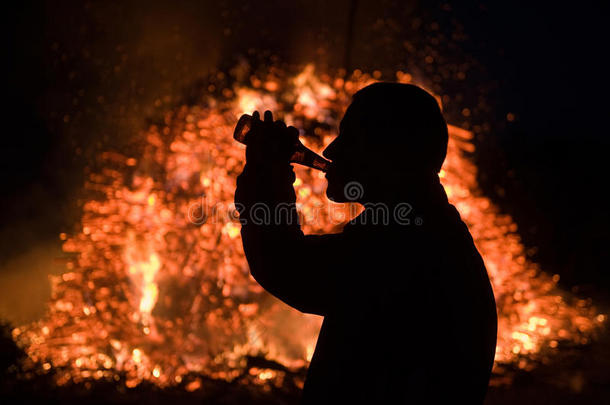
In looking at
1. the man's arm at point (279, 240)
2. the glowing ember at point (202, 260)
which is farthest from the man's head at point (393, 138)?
the glowing ember at point (202, 260)

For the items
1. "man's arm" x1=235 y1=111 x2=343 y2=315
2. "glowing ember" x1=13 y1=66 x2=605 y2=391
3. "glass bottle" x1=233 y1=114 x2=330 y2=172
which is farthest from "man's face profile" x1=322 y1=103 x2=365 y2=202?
"glowing ember" x1=13 y1=66 x2=605 y2=391

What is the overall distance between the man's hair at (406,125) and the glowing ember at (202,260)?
4053 millimetres

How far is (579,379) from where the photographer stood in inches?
187

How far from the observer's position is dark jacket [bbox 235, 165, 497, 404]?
1.05m

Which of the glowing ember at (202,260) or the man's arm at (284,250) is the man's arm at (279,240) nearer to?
the man's arm at (284,250)

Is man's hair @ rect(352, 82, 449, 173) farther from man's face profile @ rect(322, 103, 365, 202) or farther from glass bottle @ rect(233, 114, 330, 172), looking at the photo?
glass bottle @ rect(233, 114, 330, 172)

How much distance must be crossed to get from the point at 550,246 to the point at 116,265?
29.8ft

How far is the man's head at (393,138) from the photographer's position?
1.17 m

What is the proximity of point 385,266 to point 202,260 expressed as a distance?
556cm

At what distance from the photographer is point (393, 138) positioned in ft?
3.85

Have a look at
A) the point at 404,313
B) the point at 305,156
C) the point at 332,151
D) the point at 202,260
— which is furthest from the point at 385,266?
the point at 202,260

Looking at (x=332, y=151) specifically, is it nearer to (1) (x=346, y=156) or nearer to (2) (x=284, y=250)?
(1) (x=346, y=156)

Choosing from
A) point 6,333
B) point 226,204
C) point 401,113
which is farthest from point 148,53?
point 401,113

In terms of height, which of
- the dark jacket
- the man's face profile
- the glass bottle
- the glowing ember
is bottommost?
the dark jacket
